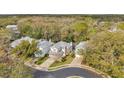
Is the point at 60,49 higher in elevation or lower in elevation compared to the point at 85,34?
lower

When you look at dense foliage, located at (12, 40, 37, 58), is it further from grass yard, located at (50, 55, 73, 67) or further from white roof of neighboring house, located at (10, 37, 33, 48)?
grass yard, located at (50, 55, 73, 67)

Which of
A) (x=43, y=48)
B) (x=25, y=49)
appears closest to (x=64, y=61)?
(x=43, y=48)

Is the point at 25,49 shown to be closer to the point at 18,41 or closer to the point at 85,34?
the point at 18,41

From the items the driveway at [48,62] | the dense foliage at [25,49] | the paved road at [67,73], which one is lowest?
the paved road at [67,73]

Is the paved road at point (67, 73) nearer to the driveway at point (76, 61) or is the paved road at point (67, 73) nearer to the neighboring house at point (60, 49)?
the driveway at point (76, 61)

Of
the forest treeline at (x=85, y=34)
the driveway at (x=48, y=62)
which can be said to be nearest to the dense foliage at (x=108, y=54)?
the forest treeline at (x=85, y=34)
